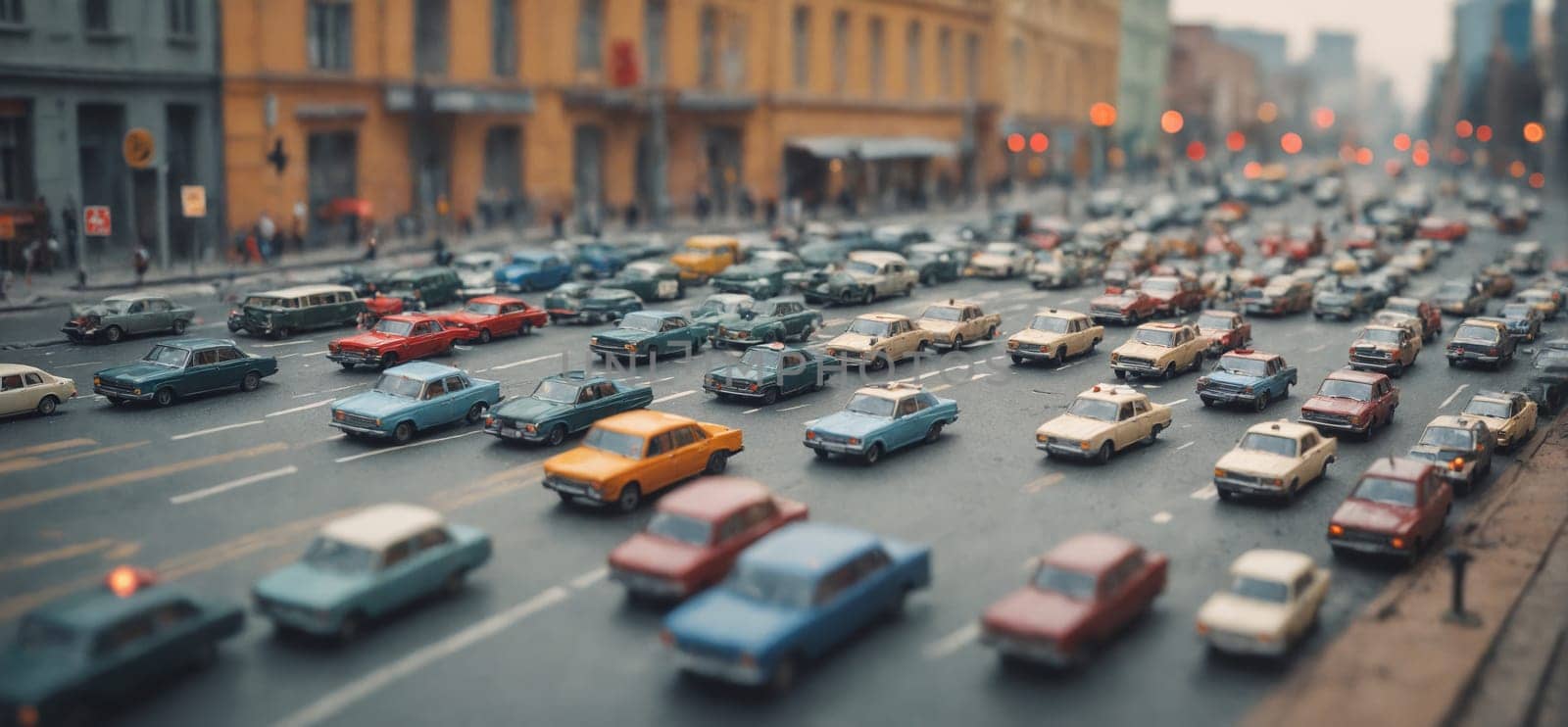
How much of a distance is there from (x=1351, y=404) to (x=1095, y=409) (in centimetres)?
641

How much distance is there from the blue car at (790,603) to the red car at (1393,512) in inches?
298

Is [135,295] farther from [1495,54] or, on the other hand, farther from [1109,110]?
[1495,54]

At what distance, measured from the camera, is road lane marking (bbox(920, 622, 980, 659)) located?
18.8 m

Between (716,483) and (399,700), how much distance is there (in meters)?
6.40

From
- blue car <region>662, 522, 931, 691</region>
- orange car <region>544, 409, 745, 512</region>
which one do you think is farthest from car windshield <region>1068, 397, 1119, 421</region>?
blue car <region>662, 522, 931, 691</region>

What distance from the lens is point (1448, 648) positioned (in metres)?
19.5

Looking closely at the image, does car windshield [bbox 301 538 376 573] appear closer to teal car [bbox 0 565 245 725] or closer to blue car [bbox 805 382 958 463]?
teal car [bbox 0 565 245 725]

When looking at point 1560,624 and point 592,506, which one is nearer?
point 1560,624

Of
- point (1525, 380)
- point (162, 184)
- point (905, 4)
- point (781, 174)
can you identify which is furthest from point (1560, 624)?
point (905, 4)

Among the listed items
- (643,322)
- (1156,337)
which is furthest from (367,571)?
(1156,337)

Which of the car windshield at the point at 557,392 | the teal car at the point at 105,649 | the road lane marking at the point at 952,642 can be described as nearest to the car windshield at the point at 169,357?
the car windshield at the point at 557,392

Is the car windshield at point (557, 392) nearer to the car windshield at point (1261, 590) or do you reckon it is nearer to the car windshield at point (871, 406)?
the car windshield at point (871, 406)

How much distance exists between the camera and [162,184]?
50344 millimetres

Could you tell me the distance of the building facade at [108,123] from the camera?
5038 centimetres
